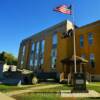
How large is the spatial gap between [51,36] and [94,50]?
1306 centimetres

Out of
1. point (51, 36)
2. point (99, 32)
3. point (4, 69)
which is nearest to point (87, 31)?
point (99, 32)

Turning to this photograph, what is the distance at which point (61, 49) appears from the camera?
131 feet

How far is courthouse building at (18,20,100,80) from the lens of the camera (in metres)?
34.5

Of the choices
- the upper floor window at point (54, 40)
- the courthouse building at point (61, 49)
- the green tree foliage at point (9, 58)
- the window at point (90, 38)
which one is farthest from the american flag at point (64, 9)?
the green tree foliage at point (9, 58)

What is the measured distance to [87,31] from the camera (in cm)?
3650

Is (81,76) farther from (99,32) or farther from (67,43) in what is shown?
(67,43)

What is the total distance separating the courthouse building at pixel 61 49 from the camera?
34.5 m

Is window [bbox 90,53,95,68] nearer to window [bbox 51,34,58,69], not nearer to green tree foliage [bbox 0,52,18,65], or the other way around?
window [bbox 51,34,58,69]

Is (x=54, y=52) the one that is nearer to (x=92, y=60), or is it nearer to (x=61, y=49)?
(x=61, y=49)

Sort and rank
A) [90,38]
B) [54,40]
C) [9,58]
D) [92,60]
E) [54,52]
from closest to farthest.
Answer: [92,60] < [90,38] < [54,52] < [54,40] < [9,58]

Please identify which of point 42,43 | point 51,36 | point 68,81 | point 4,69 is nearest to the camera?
point 68,81

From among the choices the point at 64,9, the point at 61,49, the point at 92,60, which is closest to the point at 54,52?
the point at 61,49

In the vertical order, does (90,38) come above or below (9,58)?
below

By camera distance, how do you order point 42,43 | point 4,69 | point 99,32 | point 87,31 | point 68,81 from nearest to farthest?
point 68,81 < point 4,69 < point 99,32 < point 87,31 < point 42,43
